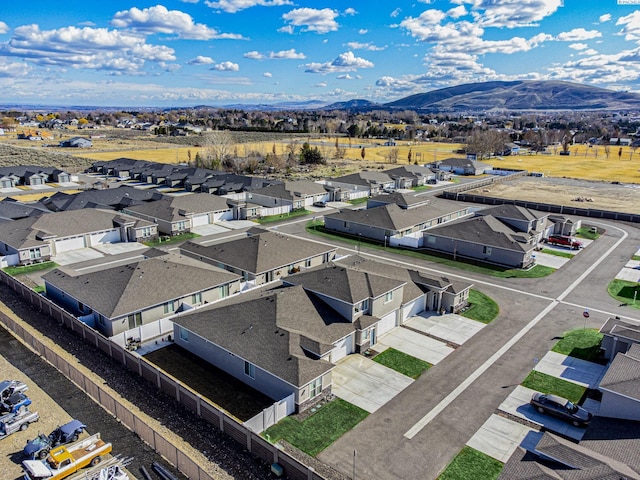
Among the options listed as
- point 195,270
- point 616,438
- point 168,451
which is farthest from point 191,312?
point 616,438

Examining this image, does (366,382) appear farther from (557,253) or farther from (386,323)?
(557,253)

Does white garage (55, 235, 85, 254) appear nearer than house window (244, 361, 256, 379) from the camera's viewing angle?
No

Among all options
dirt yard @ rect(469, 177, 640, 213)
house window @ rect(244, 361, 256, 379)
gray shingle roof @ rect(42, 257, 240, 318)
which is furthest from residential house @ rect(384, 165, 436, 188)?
house window @ rect(244, 361, 256, 379)

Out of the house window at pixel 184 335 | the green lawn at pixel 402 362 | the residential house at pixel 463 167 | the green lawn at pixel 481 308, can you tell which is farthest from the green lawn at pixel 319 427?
the residential house at pixel 463 167

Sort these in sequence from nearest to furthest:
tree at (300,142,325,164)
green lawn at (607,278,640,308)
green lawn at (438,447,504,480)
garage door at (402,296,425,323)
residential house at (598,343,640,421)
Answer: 1. green lawn at (438,447,504,480)
2. residential house at (598,343,640,421)
3. garage door at (402,296,425,323)
4. green lawn at (607,278,640,308)
5. tree at (300,142,325,164)

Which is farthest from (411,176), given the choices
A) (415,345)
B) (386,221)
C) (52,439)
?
(52,439)

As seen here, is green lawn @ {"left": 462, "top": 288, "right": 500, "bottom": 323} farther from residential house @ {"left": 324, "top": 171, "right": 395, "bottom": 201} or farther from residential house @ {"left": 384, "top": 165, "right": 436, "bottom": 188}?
residential house @ {"left": 384, "top": 165, "right": 436, "bottom": 188}
